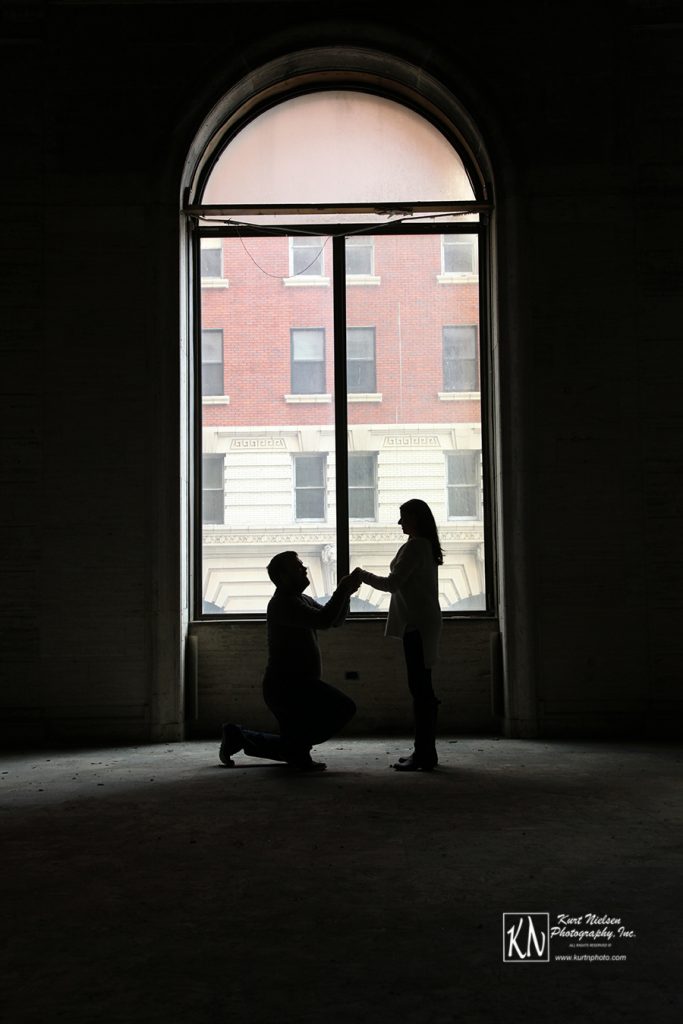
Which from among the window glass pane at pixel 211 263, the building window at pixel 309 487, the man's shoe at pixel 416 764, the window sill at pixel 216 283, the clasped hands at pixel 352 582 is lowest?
the man's shoe at pixel 416 764

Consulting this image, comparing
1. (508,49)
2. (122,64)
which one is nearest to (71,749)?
(122,64)

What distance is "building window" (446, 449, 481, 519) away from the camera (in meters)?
8.20

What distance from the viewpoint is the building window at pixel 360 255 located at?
8.34 m

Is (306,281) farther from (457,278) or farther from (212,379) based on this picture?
(457,278)

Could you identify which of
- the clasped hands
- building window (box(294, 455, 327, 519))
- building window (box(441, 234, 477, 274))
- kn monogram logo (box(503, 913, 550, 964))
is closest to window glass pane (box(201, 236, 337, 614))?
building window (box(294, 455, 327, 519))

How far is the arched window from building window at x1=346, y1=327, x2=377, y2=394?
0.01 m

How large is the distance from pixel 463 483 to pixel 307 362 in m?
1.67

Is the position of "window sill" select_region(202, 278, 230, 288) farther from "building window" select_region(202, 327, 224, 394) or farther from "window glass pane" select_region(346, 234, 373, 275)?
"window glass pane" select_region(346, 234, 373, 275)

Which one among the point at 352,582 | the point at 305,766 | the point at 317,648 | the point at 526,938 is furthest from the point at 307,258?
the point at 526,938

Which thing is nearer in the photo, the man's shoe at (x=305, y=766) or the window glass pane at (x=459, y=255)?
the man's shoe at (x=305, y=766)

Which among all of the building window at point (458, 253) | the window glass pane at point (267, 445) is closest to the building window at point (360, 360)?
the window glass pane at point (267, 445)

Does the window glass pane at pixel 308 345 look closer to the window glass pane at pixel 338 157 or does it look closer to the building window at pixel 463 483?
the window glass pane at pixel 338 157

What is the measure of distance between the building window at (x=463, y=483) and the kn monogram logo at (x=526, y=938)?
5.17m

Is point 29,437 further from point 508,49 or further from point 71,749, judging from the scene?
point 508,49
